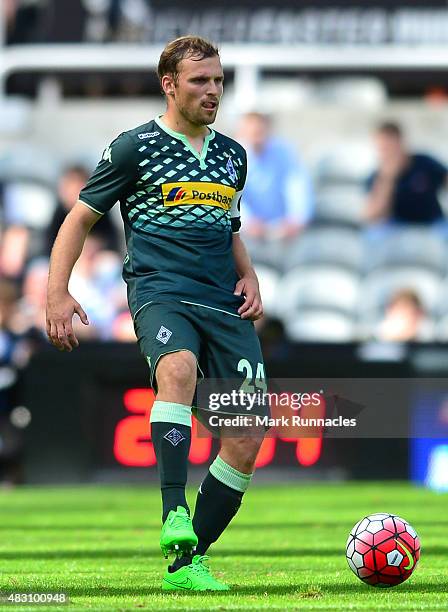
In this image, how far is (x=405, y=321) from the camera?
16.0 m

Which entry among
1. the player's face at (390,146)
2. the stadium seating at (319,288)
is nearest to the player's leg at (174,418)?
the stadium seating at (319,288)

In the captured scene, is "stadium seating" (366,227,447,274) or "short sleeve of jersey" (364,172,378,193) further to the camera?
"short sleeve of jersey" (364,172,378,193)

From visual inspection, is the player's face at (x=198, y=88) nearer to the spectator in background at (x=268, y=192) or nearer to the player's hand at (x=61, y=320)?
the player's hand at (x=61, y=320)

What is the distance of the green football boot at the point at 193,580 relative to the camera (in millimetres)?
5172

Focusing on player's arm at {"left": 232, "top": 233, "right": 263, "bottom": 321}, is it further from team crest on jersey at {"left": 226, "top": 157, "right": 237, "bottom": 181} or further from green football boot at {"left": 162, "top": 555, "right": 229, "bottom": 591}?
green football boot at {"left": 162, "top": 555, "right": 229, "bottom": 591}

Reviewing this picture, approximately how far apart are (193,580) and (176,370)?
0.77 meters

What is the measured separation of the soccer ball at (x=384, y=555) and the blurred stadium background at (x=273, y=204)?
298 inches

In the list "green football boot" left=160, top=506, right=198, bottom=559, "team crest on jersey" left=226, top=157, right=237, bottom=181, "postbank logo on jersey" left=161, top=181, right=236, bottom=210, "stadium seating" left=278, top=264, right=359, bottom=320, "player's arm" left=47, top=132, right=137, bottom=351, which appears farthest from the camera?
"stadium seating" left=278, top=264, right=359, bottom=320

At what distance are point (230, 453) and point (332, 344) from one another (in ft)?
27.7

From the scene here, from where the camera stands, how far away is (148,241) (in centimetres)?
552

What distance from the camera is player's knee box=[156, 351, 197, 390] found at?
5223 mm

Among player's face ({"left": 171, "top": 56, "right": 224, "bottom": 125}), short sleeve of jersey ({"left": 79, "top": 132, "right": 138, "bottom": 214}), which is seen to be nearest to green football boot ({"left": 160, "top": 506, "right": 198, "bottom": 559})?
short sleeve of jersey ({"left": 79, "top": 132, "right": 138, "bottom": 214})

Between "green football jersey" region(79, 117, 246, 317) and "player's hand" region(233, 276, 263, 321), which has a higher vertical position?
"green football jersey" region(79, 117, 246, 317)

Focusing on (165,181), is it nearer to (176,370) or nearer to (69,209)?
(176,370)
